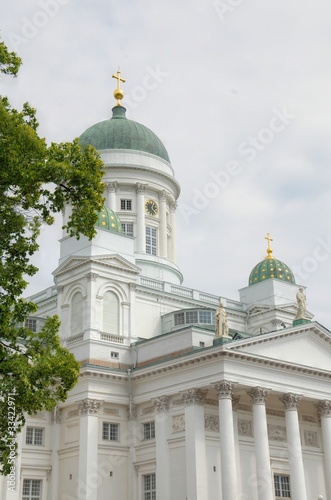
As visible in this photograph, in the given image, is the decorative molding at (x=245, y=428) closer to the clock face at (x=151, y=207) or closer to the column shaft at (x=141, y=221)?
the column shaft at (x=141, y=221)

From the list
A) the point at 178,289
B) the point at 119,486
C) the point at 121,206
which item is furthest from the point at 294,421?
the point at 121,206

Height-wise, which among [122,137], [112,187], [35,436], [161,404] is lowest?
[35,436]

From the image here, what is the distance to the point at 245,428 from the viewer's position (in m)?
39.5

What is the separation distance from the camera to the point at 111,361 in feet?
135

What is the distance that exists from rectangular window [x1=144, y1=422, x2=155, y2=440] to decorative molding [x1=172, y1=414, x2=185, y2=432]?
69.4 inches

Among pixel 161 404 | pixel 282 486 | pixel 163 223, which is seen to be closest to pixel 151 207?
pixel 163 223

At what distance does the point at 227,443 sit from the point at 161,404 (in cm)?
497

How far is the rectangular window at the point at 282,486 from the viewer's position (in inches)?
1565

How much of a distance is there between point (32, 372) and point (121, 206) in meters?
32.3

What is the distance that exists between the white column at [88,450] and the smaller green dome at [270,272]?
18.5m

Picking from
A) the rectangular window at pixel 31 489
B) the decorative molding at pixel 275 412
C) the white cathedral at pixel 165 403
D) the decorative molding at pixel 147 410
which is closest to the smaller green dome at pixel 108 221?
the white cathedral at pixel 165 403

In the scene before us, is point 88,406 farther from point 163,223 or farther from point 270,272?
point 270,272

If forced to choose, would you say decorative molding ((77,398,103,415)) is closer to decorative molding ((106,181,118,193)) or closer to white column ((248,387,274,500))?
white column ((248,387,274,500))

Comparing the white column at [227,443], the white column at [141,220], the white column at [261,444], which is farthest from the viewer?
the white column at [141,220]
